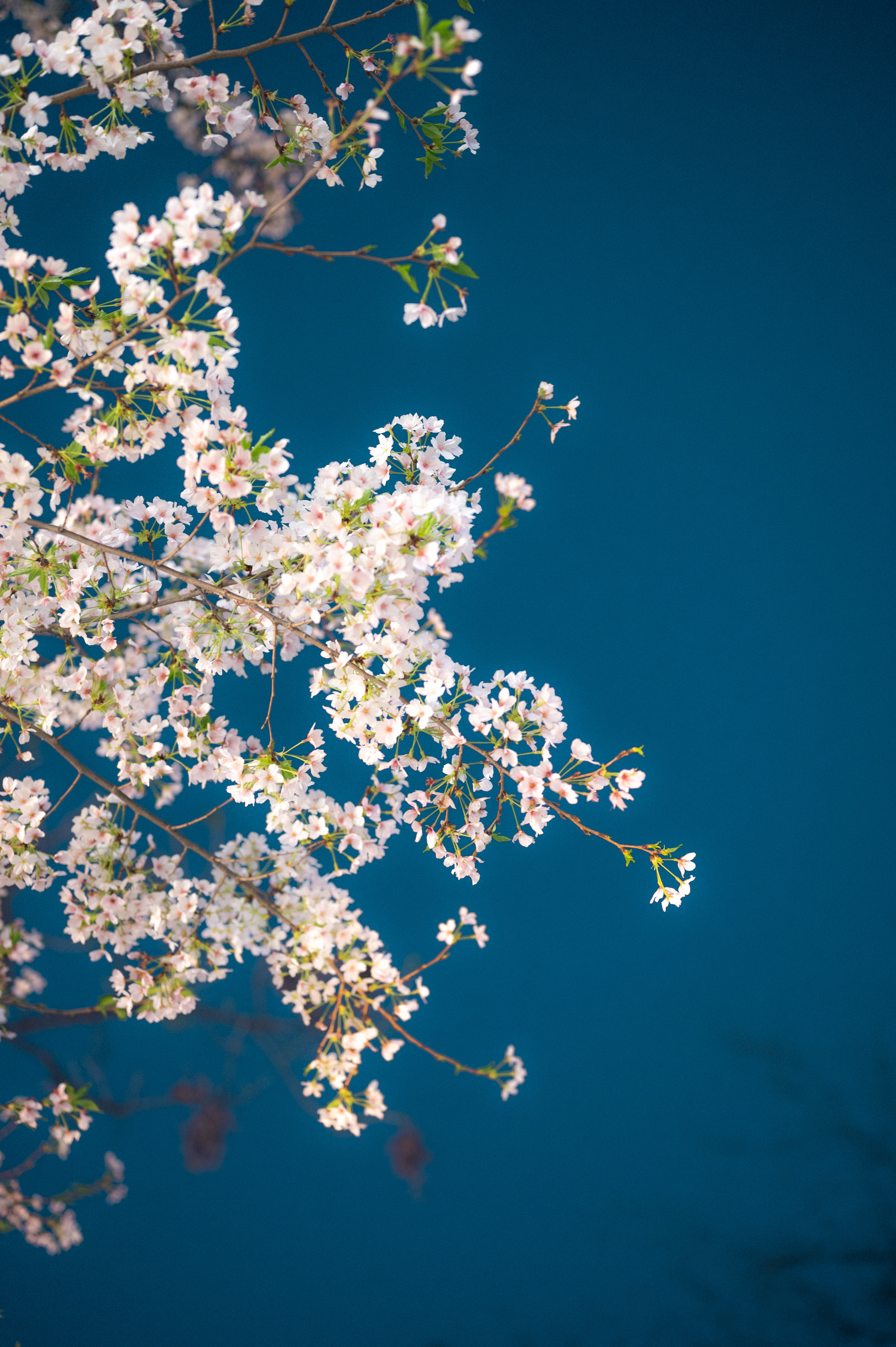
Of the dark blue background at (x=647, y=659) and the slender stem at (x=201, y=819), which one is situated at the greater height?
the dark blue background at (x=647, y=659)

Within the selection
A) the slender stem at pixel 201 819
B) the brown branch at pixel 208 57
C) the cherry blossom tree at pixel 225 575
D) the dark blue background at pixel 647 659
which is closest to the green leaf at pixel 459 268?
the cherry blossom tree at pixel 225 575

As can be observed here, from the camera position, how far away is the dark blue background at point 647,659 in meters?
2.43

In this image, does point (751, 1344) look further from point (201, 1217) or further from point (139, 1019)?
point (139, 1019)

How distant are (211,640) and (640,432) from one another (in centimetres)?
170

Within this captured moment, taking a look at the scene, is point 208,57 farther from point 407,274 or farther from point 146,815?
point 146,815

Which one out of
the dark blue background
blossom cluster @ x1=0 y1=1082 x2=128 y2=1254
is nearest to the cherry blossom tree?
blossom cluster @ x1=0 y1=1082 x2=128 y2=1254

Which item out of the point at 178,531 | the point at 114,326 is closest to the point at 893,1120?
the point at 178,531

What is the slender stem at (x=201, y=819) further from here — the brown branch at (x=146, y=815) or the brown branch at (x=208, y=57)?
the brown branch at (x=208, y=57)

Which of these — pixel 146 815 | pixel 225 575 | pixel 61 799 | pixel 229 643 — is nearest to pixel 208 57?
pixel 225 575

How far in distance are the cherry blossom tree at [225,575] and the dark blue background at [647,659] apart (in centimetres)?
72

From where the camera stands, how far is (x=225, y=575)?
1.55 meters

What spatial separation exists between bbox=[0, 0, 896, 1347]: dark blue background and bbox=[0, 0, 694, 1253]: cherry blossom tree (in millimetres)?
725

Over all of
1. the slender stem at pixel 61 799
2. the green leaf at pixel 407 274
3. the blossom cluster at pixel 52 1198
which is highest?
the green leaf at pixel 407 274

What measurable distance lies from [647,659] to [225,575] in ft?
5.09
